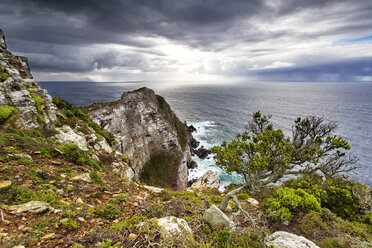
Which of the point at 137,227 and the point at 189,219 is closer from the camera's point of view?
the point at 137,227

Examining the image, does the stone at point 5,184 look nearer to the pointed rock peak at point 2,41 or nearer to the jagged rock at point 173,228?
the jagged rock at point 173,228

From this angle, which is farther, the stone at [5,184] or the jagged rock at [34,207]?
the stone at [5,184]

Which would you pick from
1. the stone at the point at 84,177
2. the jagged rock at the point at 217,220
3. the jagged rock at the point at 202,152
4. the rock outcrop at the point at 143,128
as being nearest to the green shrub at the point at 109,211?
the stone at the point at 84,177

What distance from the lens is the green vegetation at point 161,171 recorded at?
53.6 metres

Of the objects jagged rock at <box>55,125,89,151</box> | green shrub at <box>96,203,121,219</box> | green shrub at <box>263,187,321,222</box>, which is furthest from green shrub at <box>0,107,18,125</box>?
green shrub at <box>263,187,321,222</box>

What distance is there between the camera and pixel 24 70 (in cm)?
2205

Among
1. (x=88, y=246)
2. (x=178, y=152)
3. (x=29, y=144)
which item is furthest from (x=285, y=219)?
(x=178, y=152)

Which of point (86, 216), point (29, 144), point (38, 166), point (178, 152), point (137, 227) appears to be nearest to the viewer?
point (137, 227)

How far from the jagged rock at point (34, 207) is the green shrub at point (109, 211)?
1.68 m

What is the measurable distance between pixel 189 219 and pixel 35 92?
79.9ft

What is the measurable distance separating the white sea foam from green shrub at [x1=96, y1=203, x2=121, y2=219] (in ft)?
141

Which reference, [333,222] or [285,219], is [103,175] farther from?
[333,222]

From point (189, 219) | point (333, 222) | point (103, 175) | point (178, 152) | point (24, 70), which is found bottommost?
point (178, 152)

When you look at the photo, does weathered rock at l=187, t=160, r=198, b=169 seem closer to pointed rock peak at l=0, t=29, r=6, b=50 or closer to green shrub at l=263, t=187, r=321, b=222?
green shrub at l=263, t=187, r=321, b=222
